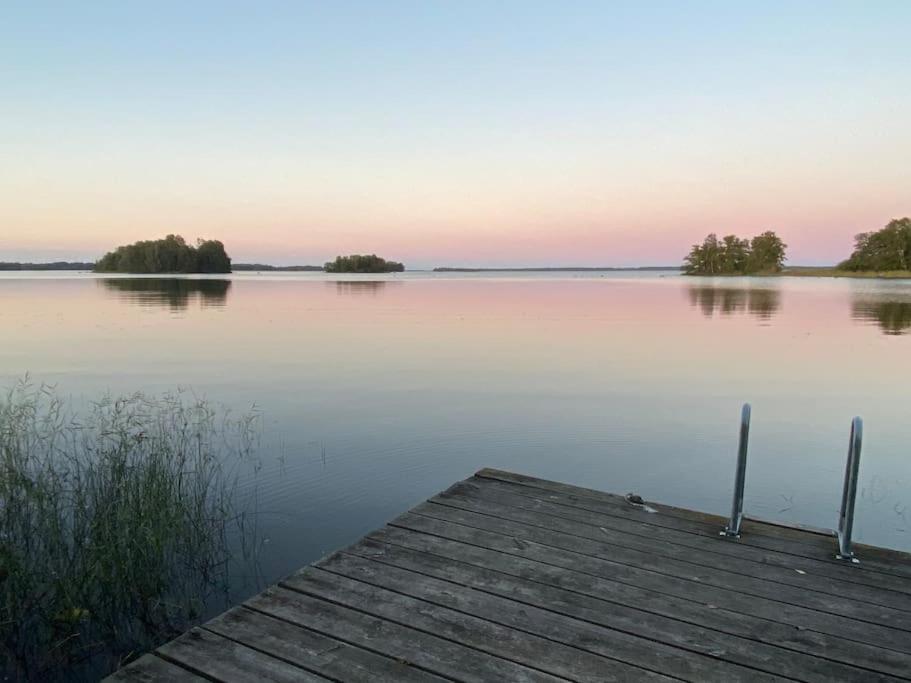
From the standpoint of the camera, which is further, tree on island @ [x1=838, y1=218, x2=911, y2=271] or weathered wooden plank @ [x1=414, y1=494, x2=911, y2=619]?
tree on island @ [x1=838, y1=218, x2=911, y2=271]

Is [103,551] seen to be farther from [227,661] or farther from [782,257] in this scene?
[782,257]

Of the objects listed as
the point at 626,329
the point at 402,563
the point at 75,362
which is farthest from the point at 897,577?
the point at 626,329

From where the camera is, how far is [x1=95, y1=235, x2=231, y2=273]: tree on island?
93.6 meters

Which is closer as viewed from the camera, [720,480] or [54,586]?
[54,586]

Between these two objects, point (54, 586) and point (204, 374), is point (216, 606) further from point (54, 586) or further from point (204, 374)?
point (204, 374)

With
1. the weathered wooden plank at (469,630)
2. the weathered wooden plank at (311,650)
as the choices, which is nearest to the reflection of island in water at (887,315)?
the weathered wooden plank at (469,630)

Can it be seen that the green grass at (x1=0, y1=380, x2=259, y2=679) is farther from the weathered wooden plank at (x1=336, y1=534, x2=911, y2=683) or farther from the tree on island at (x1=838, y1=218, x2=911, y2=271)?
the tree on island at (x1=838, y1=218, x2=911, y2=271)

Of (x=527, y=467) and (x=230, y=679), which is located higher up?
(x=230, y=679)

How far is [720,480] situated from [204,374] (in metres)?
9.80

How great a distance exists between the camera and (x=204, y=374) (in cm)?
1230

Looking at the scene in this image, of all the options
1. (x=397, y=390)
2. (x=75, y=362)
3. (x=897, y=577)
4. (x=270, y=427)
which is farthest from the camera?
(x=75, y=362)

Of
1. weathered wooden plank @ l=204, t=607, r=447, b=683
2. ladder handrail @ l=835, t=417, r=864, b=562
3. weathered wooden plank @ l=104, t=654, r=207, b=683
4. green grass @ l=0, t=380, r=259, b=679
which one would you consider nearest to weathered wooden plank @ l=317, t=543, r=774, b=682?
weathered wooden plank @ l=204, t=607, r=447, b=683

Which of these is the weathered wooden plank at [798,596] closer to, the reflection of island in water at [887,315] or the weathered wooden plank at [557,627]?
the weathered wooden plank at [557,627]

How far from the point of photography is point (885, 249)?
89750 millimetres
